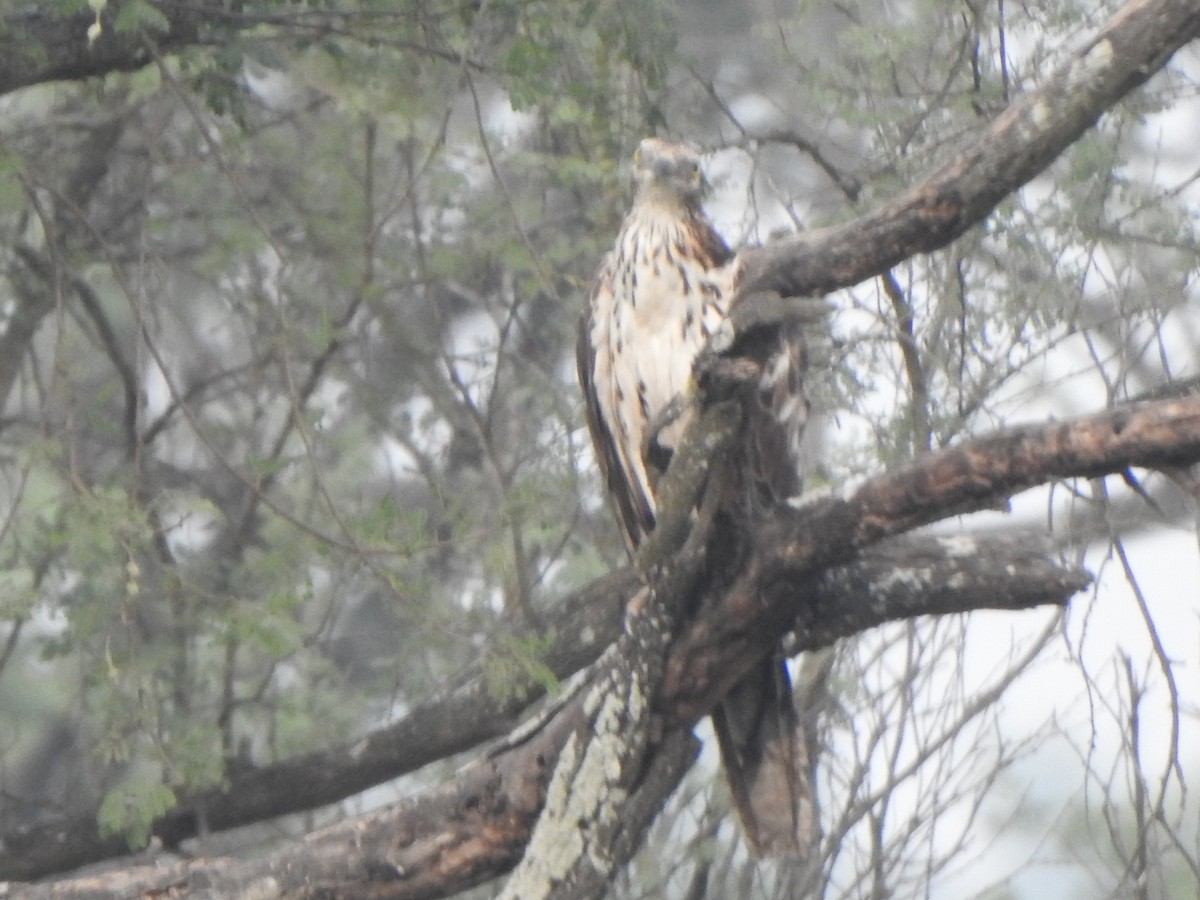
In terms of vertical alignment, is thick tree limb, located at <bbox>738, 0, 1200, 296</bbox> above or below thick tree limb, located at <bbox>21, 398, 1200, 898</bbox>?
above

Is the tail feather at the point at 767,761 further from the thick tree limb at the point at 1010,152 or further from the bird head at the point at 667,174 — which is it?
the bird head at the point at 667,174

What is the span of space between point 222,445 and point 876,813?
2.74m

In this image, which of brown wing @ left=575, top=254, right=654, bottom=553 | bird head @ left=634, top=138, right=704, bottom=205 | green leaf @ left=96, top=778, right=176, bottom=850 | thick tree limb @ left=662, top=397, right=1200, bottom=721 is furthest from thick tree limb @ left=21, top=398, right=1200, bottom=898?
green leaf @ left=96, top=778, right=176, bottom=850

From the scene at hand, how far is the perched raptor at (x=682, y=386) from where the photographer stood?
11.6 ft

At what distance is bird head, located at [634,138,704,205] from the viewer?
13.8 feet

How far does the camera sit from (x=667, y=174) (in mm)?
4227

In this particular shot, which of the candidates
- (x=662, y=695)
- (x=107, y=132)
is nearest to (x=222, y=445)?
(x=107, y=132)

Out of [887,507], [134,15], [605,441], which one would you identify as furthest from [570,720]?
[134,15]

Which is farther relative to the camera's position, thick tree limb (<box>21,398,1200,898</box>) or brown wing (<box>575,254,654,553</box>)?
brown wing (<box>575,254,654,553</box>)

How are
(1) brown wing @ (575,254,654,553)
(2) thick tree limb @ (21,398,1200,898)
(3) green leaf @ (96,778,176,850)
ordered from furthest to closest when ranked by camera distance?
(3) green leaf @ (96,778,176,850) → (1) brown wing @ (575,254,654,553) → (2) thick tree limb @ (21,398,1200,898)

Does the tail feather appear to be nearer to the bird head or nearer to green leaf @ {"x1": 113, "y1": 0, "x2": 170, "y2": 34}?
the bird head

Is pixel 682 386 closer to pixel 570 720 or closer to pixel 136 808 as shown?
pixel 570 720

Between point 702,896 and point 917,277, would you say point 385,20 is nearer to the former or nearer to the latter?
point 917,277

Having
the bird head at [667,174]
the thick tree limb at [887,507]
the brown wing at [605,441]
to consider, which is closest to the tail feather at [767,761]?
the thick tree limb at [887,507]
